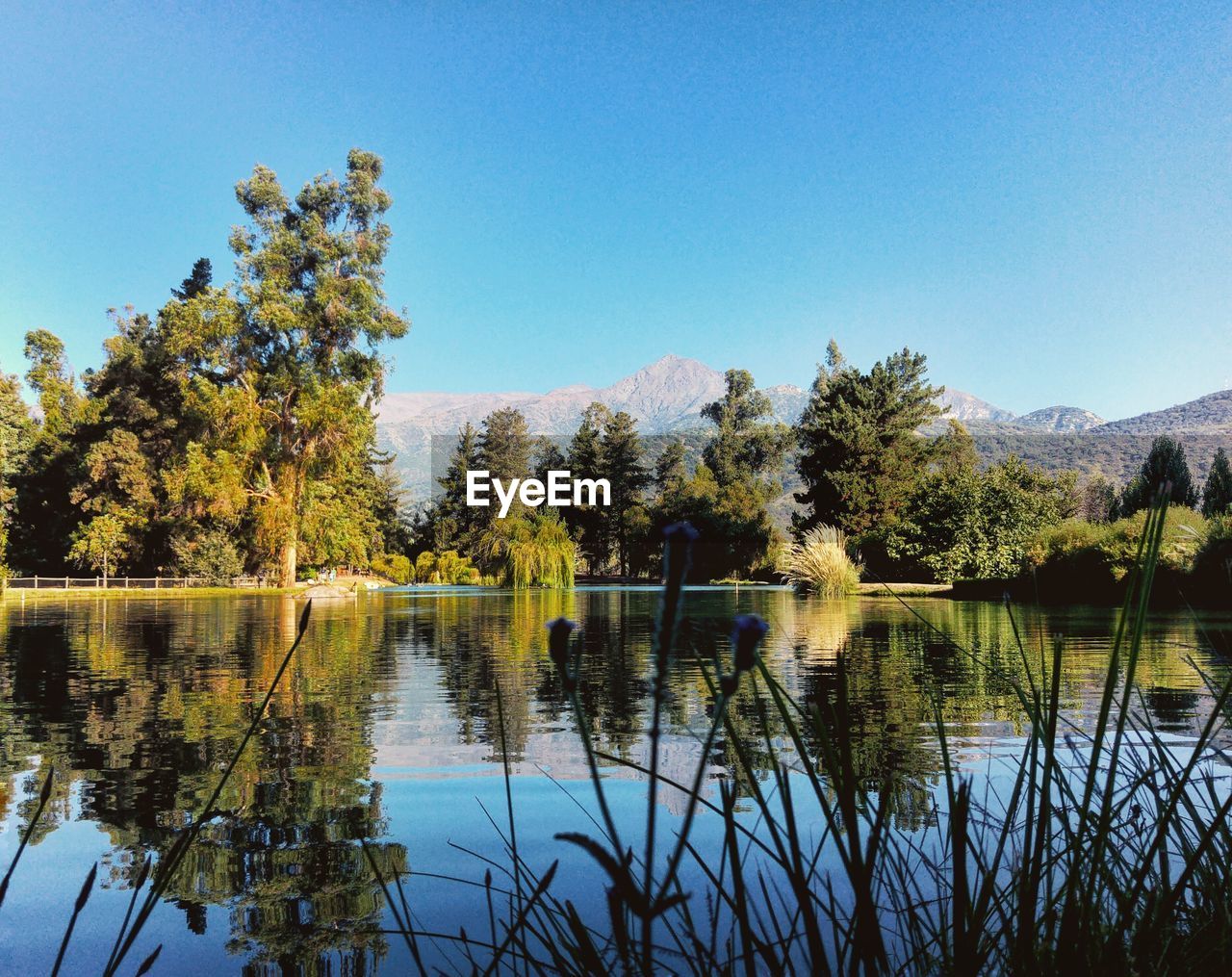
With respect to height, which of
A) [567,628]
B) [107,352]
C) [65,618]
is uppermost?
[107,352]

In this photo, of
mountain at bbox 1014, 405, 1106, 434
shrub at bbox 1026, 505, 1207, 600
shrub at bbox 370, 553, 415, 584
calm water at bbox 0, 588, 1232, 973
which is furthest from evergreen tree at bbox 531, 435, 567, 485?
mountain at bbox 1014, 405, 1106, 434

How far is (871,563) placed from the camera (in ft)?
71.5

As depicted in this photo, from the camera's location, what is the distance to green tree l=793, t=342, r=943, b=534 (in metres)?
27.5

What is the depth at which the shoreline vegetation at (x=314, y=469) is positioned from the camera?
907 inches

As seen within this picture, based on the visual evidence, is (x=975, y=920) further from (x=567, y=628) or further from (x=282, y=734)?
(x=282, y=734)

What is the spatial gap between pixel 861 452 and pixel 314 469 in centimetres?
1726

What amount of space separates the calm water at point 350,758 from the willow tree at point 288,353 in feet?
73.1

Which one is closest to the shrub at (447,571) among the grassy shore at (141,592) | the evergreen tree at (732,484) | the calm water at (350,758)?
the grassy shore at (141,592)

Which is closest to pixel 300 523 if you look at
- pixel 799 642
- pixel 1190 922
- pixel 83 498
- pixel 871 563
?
pixel 83 498

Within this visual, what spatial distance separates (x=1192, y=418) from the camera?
7881cm

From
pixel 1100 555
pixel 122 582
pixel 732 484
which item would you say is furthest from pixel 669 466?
pixel 1100 555

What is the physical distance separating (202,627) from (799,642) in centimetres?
740

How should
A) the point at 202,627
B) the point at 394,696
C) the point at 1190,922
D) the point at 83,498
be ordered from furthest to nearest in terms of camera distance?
the point at 83,498 → the point at 202,627 → the point at 394,696 → the point at 1190,922

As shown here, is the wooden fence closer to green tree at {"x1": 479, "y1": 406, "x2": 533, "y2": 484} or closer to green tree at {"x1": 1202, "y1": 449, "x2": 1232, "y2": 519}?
green tree at {"x1": 479, "y1": 406, "x2": 533, "y2": 484}
